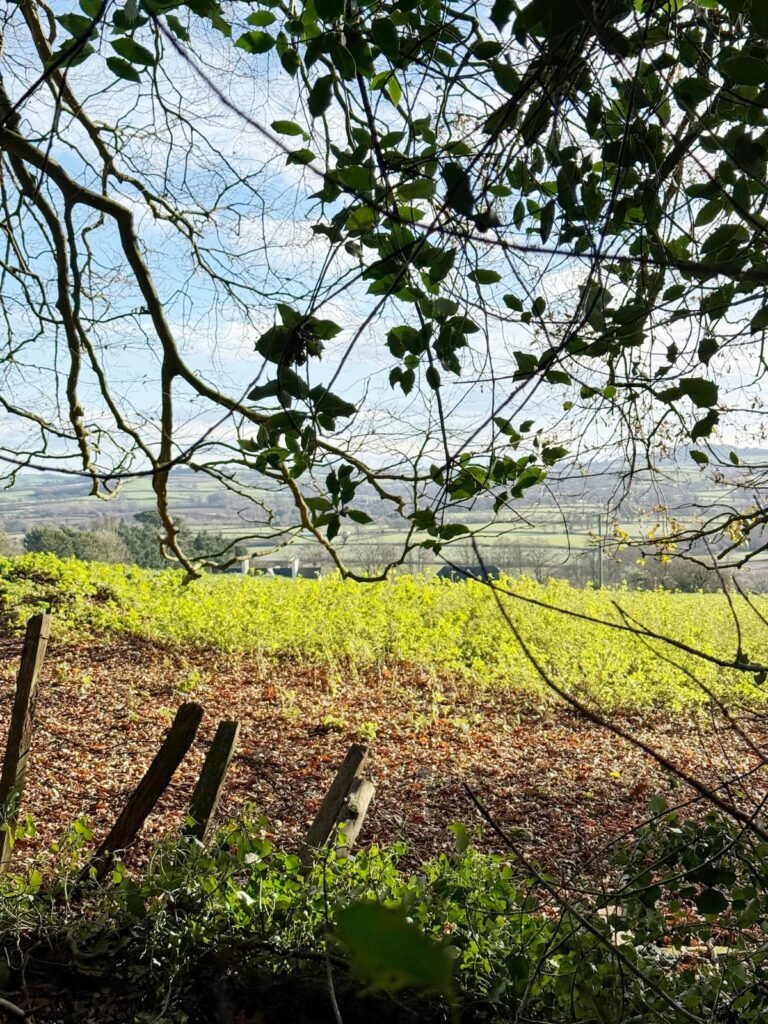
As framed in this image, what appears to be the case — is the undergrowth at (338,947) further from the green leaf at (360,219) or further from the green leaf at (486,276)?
the green leaf at (360,219)

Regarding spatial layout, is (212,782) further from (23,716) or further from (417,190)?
(417,190)

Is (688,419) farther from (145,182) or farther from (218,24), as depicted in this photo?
(145,182)

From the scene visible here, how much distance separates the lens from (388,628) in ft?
27.5

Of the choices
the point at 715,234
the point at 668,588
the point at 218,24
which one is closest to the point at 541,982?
the point at 715,234

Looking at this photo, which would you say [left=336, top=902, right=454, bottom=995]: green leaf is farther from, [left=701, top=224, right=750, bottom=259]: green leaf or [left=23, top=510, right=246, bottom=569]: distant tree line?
[left=23, top=510, right=246, bottom=569]: distant tree line

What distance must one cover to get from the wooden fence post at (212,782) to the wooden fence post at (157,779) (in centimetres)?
8

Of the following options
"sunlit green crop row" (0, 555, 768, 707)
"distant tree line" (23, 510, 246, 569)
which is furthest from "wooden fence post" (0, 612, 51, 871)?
"distant tree line" (23, 510, 246, 569)

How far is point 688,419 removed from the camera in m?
2.23

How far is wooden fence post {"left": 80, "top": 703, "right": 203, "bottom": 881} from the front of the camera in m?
2.44

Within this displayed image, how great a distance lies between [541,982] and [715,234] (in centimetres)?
130

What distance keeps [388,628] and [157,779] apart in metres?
5.96

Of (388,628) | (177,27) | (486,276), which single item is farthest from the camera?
(388,628)

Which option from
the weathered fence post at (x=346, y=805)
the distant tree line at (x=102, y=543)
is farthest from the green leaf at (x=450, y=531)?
the distant tree line at (x=102, y=543)

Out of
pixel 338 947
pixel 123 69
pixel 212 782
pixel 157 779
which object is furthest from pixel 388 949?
pixel 157 779
